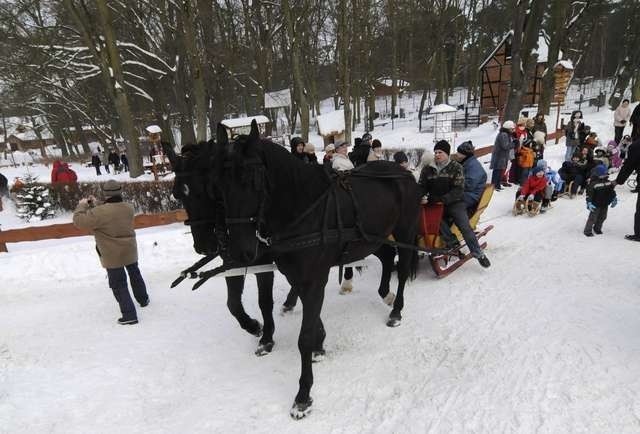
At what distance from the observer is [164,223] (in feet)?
24.7

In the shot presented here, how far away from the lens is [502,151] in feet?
31.4

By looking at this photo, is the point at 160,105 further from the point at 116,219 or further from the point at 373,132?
the point at 116,219

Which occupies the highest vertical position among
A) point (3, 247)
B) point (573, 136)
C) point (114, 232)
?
point (114, 232)

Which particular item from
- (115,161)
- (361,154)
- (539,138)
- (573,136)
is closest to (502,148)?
(539,138)

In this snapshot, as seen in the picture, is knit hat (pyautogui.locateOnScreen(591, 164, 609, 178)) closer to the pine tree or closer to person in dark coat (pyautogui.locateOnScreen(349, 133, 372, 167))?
person in dark coat (pyautogui.locateOnScreen(349, 133, 372, 167))

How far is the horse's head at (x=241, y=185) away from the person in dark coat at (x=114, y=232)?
2245 millimetres

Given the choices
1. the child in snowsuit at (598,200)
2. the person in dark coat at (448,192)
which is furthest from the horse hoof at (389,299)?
the child in snowsuit at (598,200)

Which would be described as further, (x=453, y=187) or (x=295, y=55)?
(x=295, y=55)

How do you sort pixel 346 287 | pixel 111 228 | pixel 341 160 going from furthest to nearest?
pixel 341 160 → pixel 346 287 → pixel 111 228

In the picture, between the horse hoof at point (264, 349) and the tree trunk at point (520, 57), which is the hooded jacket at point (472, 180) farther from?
the tree trunk at point (520, 57)

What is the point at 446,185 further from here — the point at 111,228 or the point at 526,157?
the point at 526,157

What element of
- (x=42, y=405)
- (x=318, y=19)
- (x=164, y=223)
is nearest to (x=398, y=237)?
(x=42, y=405)

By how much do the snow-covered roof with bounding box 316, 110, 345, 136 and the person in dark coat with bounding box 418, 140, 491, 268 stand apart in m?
15.9

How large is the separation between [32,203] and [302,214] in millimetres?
11673
